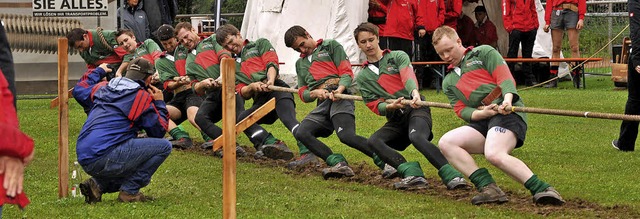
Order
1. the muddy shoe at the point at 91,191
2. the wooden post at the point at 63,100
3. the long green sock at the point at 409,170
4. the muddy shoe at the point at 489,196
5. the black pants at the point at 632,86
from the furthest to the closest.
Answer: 1. the black pants at the point at 632,86
2. the long green sock at the point at 409,170
3. the wooden post at the point at 63,100
4. the muddy shoe at the point at 91,191
5. the muddy shoe at the point at 489,196

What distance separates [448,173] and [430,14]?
37.4ft

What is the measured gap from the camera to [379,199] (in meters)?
10.4

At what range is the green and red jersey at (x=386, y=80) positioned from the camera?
11.4m

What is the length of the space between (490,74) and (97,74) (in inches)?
147

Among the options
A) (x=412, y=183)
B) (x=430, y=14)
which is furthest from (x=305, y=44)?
(x=430, y=14)

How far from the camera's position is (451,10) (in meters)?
23.0

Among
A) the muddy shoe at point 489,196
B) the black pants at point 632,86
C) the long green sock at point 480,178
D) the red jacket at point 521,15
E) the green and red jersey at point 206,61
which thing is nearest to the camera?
the muddy shoe at point 489,196

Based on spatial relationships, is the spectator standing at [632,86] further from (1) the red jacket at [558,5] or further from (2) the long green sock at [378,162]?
(1) the red jacket at [558,5]

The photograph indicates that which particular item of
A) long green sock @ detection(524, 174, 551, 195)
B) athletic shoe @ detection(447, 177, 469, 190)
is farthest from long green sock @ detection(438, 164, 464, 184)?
long green sock @ detection(524, 174, 551, 195)

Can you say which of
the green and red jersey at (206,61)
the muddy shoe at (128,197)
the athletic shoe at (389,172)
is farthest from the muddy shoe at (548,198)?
the green and red jersey at (206,61)

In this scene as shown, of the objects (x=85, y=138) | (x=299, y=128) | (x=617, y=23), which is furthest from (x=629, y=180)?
(x=617, y=23)

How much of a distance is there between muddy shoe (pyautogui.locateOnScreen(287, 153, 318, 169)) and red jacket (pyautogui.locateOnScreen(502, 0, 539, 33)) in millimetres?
10302

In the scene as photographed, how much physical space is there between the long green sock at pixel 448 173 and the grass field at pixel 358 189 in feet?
0.43

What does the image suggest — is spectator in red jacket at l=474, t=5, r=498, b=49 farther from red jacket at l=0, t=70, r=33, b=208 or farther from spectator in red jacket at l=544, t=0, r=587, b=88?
red jacket at l=0, t=70, r=33, b=208
